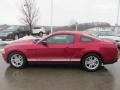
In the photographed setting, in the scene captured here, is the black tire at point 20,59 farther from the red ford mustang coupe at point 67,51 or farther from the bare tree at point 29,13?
the bare tree at point 29,13

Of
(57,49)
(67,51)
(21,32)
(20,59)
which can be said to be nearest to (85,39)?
(67,51)

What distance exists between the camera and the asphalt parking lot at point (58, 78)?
5.48 m

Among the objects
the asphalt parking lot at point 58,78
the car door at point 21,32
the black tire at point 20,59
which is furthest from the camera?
the car door at point 21,32

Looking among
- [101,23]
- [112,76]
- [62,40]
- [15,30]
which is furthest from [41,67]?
[101,23]

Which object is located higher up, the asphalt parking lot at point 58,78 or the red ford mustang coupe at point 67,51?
the red ford mustang coupe at point 67,51

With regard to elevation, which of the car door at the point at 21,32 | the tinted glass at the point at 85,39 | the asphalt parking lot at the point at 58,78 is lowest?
the asphalt parking lot at the point at 58,78

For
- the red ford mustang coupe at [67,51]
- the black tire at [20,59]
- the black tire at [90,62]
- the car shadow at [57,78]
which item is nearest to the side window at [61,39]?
the red ford mustang coupe at [67,51]

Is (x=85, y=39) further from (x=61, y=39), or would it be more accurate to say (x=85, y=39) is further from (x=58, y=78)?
(x=58, y=78)

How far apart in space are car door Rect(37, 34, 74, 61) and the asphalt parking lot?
1.61 feet

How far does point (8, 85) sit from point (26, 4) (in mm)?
21494

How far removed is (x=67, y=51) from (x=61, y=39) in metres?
0.53

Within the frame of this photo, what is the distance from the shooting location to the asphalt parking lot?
5480 mm

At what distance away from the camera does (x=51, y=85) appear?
5.57 metres

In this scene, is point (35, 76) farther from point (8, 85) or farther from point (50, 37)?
point (50, 37)
